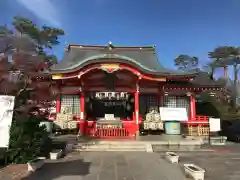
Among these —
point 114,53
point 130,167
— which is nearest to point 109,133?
point 130,167

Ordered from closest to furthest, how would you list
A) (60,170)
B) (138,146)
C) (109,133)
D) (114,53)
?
(60,170) < (138,146) < (109,133) < (114,53)

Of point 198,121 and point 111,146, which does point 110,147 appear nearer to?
point 111,146

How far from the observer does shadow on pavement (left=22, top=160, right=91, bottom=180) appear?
25.8ft

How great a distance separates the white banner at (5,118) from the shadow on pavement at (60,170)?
2.73 metres

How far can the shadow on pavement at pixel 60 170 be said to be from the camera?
25.8 feet

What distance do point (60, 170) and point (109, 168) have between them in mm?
1700

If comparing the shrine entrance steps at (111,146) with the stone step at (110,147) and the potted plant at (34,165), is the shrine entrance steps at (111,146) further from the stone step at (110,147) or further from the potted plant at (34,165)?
the potted plant at (34,165)

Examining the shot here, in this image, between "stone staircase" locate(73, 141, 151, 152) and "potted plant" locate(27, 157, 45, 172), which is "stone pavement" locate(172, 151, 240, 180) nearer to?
"stone staircase" locate(73, 141, 151, 152)

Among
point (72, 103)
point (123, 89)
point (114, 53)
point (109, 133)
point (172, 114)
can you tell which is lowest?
point (109, 133)

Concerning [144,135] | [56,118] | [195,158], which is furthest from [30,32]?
[195,158]

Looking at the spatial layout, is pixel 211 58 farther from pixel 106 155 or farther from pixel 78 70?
pixel 106 155

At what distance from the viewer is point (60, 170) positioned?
28.5ft

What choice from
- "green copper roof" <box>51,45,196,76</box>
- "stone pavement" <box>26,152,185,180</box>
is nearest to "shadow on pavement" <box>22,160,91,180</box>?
"stone pavement" <box>26,152,185,180</box>

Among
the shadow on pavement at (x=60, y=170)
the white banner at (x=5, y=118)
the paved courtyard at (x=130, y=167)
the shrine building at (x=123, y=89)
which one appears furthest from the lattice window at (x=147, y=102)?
the white banner at (x=5, y=118)
